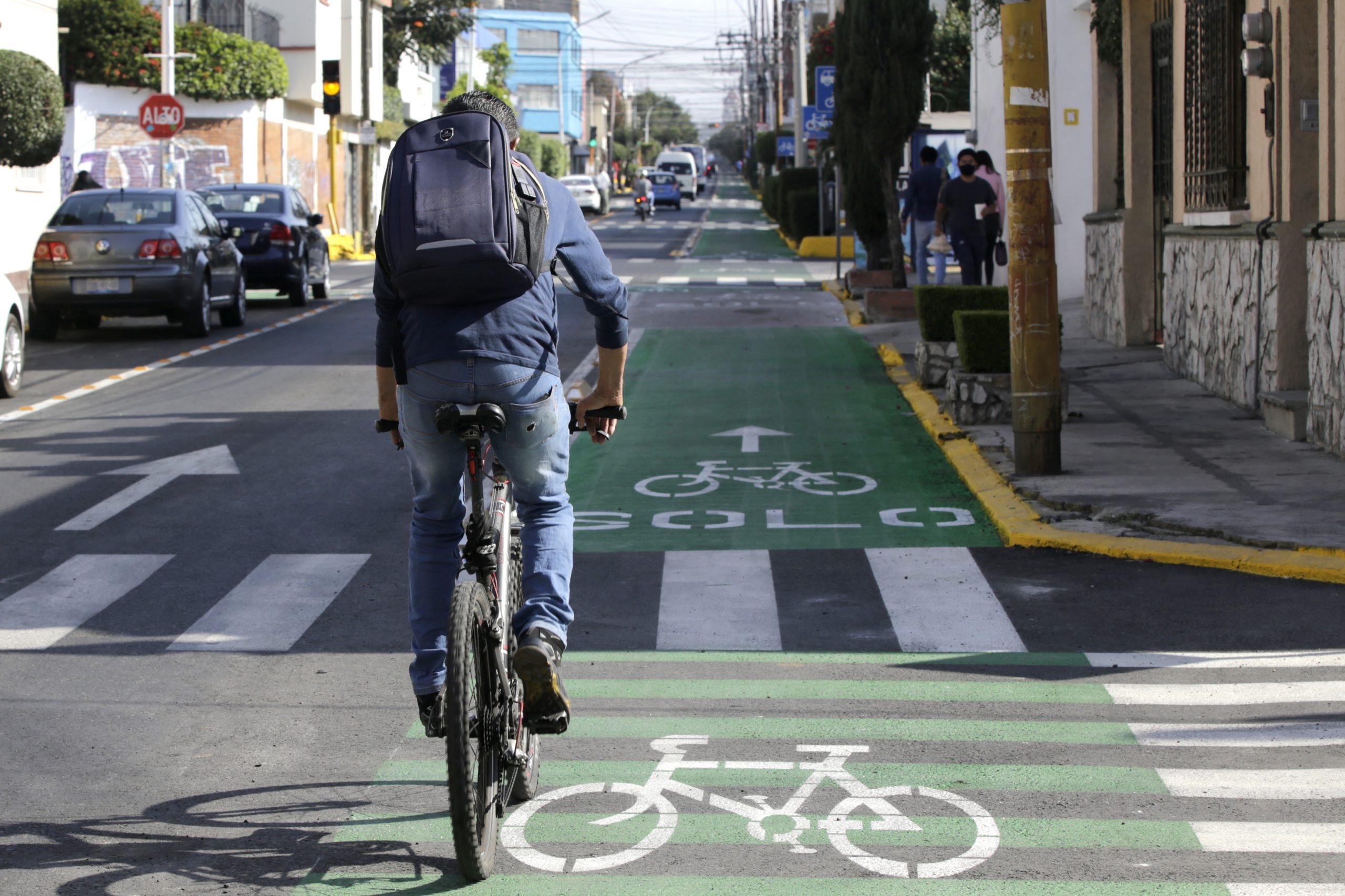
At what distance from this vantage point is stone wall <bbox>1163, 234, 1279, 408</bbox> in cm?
1208

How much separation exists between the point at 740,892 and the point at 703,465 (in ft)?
22.9

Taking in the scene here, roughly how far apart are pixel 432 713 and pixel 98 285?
48.8 ft

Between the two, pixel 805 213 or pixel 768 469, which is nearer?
pixel 768 469

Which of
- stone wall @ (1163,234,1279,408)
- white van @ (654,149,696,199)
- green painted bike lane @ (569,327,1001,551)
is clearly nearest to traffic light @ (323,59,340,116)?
green painted bike lane @ (569,327,1001,551)

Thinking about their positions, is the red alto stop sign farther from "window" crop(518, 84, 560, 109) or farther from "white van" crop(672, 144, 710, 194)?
"window" crop(518, 84, 560, 109)

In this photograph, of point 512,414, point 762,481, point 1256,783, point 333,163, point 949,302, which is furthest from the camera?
point 333,163

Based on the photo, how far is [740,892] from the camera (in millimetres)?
4188

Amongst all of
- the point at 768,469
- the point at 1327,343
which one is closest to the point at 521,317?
the point at 768,469

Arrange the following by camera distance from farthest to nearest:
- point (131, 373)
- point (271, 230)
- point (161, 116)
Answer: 1. point (161, 116)
2. point (271, 230)
3. point (131, 373)

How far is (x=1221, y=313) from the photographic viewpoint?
13383 mm

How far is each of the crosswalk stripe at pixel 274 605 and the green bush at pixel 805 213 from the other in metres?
33.2

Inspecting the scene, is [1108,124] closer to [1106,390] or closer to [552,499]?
[1106,390]

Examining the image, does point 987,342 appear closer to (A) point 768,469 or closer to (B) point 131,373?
(A) point 768,469

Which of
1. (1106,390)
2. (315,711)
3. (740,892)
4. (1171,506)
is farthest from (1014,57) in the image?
(740,892)
